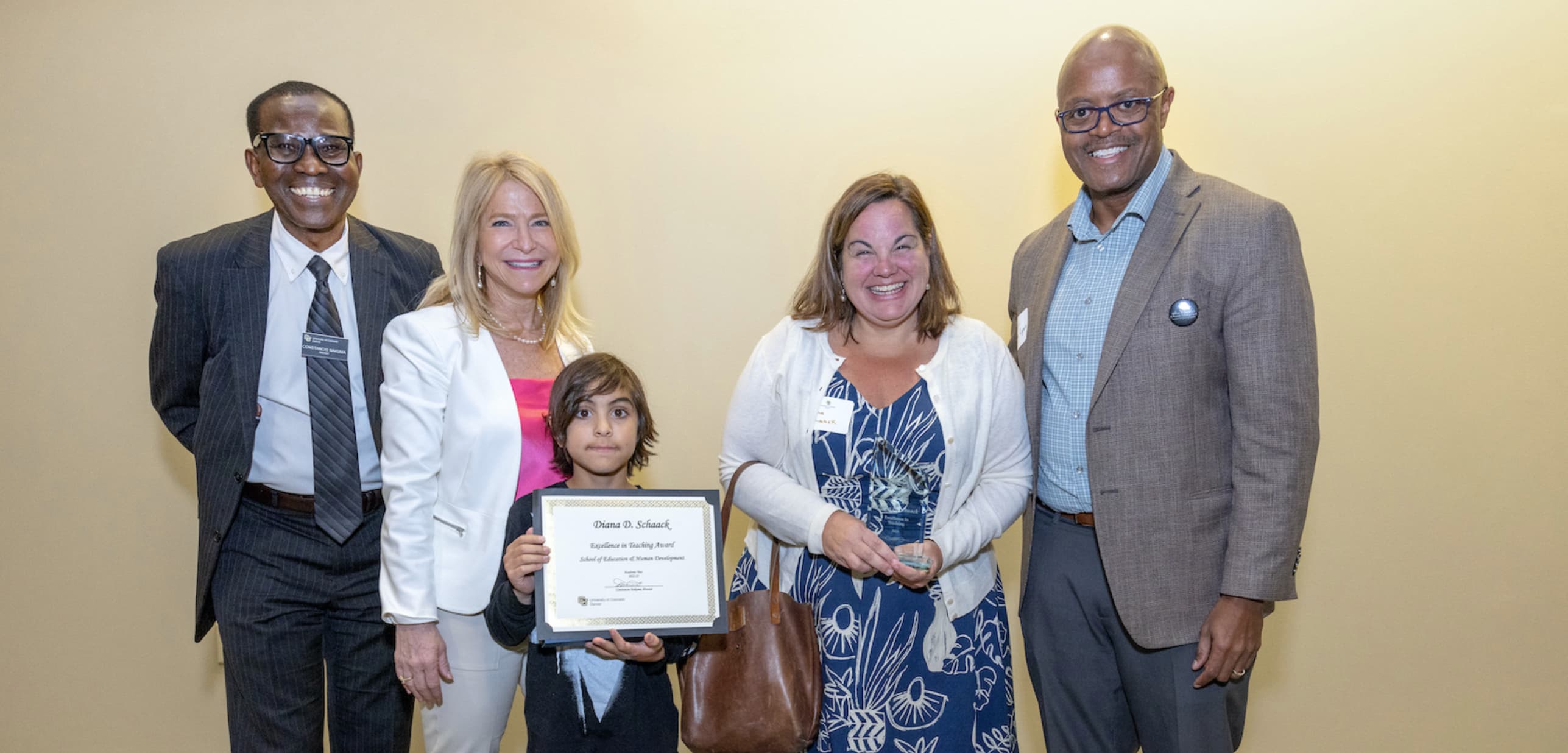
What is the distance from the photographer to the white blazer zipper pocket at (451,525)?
88.7 inches

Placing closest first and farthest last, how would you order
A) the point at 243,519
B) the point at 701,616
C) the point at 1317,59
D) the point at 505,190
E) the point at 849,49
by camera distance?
1. the point at 701,616
2. the point at 505,190
3. the point at 243,519
4. the point at 1317,59
5. the point at 849,49

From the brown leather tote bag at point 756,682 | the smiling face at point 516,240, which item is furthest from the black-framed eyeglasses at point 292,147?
the brown leather tote bag at point 756,682

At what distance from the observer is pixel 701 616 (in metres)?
2.10

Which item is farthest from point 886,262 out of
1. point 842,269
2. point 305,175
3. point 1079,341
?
point 305,175

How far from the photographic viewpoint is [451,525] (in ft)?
7.42

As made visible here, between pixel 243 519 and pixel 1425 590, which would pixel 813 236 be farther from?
pixel 1425 590

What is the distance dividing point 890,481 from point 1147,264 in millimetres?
761

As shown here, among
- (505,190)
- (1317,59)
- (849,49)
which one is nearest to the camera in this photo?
(505,190)

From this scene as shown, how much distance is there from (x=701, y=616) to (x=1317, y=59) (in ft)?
9.41

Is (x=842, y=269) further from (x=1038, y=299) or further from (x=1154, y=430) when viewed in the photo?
(x=1154, y=430)

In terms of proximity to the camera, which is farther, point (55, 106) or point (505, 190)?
point (55, 106)

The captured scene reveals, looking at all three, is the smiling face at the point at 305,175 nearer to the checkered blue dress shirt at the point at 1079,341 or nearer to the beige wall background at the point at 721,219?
the beige wall background at the point at 721,219

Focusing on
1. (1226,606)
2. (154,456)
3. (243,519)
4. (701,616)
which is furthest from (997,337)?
(154,456)

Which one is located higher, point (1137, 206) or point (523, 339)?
point (1137, 206)
